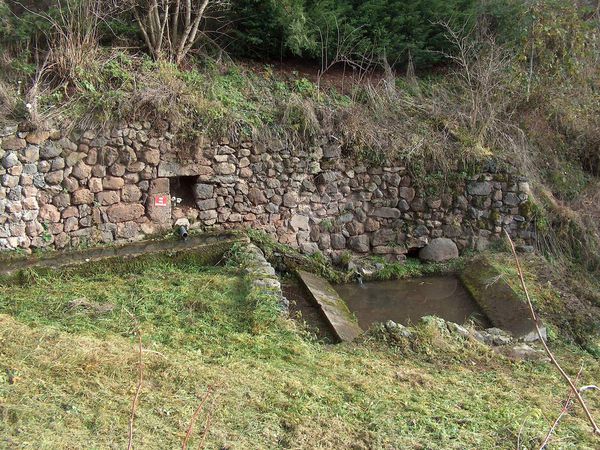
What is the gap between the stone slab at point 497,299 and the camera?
6595 millimetres

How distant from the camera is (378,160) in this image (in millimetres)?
8508

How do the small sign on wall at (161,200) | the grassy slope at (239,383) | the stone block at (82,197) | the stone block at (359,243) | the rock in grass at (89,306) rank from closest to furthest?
the grassy slope at (239,383)
the rock in grass at (89,306)
the stone block at (82,197)
the small sign on wall at (161,200)
the stone block at (359,243)

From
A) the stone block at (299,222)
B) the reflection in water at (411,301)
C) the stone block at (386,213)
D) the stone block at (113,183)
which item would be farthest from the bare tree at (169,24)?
the reflection in water at (411,301)

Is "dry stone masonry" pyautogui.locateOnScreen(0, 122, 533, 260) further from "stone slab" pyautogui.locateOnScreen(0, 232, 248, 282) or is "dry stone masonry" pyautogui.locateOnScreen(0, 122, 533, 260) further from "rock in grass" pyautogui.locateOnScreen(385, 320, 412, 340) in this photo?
"rock in grass" pyautogui.locateOnScreen(385, 320, 412, 340)

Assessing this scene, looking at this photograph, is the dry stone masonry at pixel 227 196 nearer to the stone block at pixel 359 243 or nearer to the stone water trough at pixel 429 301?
the stone block at pixel 359 243

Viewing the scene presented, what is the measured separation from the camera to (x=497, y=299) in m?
7.26

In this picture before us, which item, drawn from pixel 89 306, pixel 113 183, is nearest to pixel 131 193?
pixel 113 183

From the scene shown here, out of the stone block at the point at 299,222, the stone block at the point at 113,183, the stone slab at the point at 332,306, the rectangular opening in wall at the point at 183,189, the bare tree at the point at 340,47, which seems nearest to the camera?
the stone slab at the point at 332,306

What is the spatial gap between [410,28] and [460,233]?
3.82 m

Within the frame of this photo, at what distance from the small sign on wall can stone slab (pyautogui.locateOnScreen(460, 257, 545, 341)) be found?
164 inches

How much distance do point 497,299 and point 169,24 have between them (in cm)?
608

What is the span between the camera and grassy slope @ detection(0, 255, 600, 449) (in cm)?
381

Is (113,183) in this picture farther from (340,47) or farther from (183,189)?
(340,47)

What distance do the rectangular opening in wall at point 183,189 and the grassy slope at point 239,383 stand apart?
2.10m
